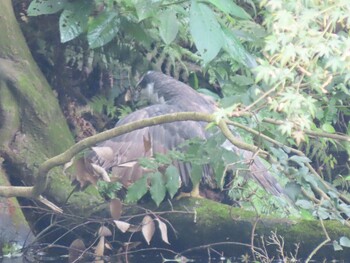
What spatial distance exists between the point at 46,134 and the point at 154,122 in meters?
2.14

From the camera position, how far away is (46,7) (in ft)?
17.8

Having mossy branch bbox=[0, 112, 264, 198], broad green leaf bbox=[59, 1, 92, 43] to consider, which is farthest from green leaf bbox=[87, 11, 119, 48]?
mossy branch bbox=[0, 112, 264, 198]

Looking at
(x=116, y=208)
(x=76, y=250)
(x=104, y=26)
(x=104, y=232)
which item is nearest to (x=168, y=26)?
(x=104, y=26)

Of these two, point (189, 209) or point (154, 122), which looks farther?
point (189, 209)

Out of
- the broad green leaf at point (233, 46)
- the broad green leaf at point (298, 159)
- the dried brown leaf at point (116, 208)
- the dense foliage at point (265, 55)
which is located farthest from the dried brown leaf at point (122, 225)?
the broad green leaf at point (233, 46)

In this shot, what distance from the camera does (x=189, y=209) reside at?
601cm

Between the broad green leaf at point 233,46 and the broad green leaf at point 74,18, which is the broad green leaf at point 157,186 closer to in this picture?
the broad green leaf at point 74,18

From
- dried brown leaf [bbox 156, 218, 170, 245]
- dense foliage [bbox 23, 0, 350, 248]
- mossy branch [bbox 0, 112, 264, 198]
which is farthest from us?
dried brown leaf [bbox 156, 218, 170, 245]

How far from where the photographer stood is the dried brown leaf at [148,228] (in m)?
5.57

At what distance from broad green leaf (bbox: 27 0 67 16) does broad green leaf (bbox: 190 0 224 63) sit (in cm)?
149

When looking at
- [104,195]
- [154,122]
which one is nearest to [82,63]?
[104,195]

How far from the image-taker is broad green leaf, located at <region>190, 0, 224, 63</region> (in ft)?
13.1

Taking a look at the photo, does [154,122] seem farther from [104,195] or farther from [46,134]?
[46,134]

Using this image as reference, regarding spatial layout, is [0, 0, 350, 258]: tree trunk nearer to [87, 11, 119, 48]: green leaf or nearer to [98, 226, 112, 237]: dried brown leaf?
[98, 226, 112, 237]: dried brown leaf
